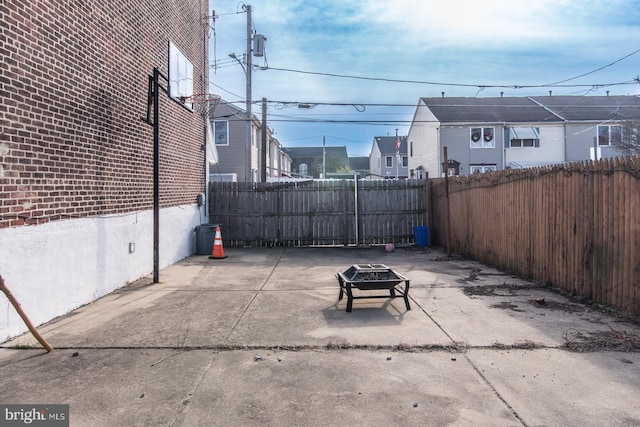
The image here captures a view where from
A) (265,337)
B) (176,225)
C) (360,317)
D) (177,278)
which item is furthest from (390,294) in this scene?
(176,225)

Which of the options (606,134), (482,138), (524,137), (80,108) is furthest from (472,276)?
(606,134)

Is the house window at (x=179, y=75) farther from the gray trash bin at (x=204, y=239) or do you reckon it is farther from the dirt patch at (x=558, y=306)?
the dirt patch at (x=558, y=306)

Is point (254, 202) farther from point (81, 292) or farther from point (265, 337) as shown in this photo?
point (265, 337)

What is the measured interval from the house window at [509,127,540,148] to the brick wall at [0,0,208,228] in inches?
937

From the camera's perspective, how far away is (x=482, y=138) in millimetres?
27438

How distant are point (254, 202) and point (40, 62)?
8.64 meters

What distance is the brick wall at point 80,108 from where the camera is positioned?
478 cm

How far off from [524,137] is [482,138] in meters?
2.74

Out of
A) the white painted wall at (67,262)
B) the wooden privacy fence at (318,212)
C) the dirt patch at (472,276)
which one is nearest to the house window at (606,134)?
the wooden privacy fence at (318,212)

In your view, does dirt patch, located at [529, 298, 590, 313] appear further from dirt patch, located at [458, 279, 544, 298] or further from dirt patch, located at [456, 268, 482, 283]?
dirt patch, located at [456, 268, 482, 283]

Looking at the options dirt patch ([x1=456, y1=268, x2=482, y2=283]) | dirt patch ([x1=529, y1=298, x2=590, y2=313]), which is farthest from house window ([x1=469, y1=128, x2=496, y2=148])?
dirt patch ([x1=529, y1=298, x2=590, y2=313])

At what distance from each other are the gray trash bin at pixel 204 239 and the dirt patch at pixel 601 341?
921 centimetres

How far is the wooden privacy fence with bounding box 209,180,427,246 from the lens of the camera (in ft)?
44.3

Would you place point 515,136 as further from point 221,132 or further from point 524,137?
point 221,132
